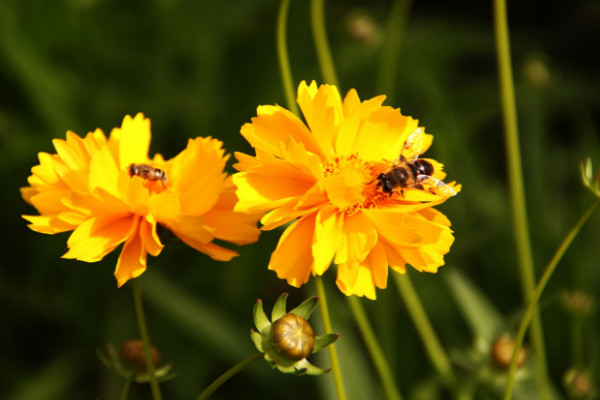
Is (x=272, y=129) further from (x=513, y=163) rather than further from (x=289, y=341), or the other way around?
(x=513, y=163)

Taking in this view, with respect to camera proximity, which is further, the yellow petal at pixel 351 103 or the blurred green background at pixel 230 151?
the blurred green background at pixel 230 151

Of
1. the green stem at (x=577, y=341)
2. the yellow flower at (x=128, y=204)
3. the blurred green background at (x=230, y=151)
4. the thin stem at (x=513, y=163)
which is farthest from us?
the blurred green background at (x=230, y=151)

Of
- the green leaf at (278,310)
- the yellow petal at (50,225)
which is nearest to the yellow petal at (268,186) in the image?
the green leaf at (278,310)

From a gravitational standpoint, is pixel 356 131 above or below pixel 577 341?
above

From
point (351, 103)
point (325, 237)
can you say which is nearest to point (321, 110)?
point (351, 103)

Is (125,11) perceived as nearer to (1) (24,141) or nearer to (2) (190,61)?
(2) (190,61)

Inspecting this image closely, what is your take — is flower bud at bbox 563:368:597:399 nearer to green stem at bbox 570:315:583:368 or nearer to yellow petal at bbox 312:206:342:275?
green stem at bbox 570:315:583:368

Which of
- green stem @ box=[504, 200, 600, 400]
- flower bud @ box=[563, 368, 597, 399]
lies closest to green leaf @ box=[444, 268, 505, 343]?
flower bud @ box=[563, 368, 597, 399]

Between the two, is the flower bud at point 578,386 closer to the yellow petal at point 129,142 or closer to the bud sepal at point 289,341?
the bud sepal at point 289,341
